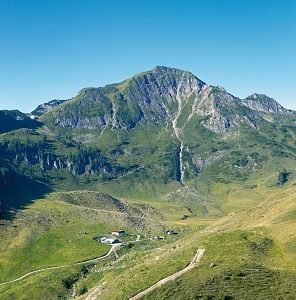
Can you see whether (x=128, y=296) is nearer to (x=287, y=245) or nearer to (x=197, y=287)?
(x=197, y=287)

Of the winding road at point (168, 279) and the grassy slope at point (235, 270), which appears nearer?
the grassy slope at point (235, 270)

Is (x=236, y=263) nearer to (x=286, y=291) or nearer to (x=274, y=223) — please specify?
(x=286, y=291)

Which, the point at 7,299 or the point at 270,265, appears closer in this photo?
the point at 270,265

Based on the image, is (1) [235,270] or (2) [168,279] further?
(2) [168,279]

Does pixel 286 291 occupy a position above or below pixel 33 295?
above

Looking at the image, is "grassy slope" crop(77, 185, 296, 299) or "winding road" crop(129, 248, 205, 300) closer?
"grassy slope" crop(77, 185, 296, 299)

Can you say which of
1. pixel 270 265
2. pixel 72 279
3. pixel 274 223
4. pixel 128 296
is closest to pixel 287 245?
pixel 270 265

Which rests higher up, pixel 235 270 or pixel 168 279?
pixel 235 270

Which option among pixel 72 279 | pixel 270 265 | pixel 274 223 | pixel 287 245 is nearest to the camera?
pixel 270 265

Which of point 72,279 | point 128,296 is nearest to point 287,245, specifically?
point 128,296

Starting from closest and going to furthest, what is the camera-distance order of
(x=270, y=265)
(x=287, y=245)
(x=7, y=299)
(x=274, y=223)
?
(x=270, y=265) < (x=287, y=245) < (x=274, y=223) < (x=7, y=299)
